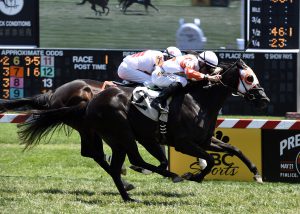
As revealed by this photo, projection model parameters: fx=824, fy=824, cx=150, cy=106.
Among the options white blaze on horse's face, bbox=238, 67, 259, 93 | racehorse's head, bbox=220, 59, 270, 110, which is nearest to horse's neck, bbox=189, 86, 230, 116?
racehorse's head, bbox=220, 59, 270, 110

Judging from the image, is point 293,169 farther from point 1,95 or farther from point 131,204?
point 1,95

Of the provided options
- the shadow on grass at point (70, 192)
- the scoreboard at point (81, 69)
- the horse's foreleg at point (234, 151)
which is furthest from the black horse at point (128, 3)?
the shadow on grass at point (70, 192)

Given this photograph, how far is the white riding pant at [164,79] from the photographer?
→ 9297mm

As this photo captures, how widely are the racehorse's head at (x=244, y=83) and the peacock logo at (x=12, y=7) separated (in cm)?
1036

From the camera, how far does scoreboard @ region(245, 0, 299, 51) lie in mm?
18375

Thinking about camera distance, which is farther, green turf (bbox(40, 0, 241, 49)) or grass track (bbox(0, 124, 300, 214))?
green turf (bbox(40, 0, 241, 49))

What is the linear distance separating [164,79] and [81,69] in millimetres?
9461

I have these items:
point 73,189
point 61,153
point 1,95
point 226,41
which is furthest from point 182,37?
point 73,189

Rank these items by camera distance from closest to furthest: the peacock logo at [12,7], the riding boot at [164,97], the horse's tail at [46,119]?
the riding boot at [164,97] → the horse's tail at [46,119] → the peacock logo at [12,7]

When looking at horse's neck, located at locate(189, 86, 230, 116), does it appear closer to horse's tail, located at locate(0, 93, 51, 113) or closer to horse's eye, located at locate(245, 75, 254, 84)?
horse's eye, located at locate(245, 75, 254, 84)

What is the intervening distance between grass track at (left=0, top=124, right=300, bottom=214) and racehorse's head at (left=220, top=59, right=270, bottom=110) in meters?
1.08

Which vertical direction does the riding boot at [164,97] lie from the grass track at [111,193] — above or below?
above

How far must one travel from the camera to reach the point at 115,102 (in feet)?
29.5

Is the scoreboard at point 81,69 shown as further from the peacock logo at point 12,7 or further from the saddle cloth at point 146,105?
the saddle cloth at point 146,105
